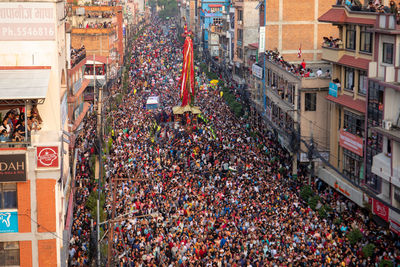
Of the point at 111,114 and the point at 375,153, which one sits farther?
the point at 111,114

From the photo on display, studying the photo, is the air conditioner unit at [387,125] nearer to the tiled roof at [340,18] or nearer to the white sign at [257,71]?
the tiled roof at [340,18]

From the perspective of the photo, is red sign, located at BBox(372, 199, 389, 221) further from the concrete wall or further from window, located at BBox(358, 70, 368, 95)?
the concrete wall

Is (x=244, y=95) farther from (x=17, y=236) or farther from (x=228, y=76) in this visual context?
(x=17, y=236)

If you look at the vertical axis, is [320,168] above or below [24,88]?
below

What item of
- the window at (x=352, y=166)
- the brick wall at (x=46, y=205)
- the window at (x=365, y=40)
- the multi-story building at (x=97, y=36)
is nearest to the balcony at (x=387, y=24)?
the window at (x=365, y=40)

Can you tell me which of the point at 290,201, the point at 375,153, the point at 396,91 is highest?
the point at 396,91

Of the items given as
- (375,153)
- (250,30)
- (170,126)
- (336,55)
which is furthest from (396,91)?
(250,30)

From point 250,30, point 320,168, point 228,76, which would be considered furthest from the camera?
point 228,76

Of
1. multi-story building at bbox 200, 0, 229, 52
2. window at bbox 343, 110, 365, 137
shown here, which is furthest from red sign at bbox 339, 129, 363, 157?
multi-story building at bbox 200, 0, 229, 52
